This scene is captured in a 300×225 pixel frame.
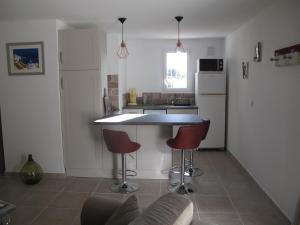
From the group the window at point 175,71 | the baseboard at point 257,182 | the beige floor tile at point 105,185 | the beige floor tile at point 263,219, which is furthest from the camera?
the window at point 175,71

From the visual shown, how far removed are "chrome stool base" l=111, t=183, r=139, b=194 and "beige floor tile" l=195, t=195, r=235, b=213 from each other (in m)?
0.85

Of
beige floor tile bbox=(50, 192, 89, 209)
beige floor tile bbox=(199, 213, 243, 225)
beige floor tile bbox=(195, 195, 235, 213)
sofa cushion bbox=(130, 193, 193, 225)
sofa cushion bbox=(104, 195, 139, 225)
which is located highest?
sofa cushion bbox=(130, 193, 193, 225)

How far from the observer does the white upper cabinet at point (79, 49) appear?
390 cm

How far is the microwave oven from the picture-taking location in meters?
5.44

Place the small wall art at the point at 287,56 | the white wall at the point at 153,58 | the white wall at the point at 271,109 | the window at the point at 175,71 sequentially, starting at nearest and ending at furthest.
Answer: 1. the small wall art at the point at 287,56
2. the white wall at the point at 271,109
3. the white wall at the point at 153,58
4. the window at the point at 175,71

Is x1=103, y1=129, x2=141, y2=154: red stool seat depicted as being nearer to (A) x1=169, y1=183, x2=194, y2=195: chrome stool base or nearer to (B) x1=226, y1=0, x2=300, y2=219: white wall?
(A) x1=169, y1=183, x2=194, y2=195: chrome stool base

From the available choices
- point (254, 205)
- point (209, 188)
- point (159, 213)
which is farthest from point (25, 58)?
point (254, 205)

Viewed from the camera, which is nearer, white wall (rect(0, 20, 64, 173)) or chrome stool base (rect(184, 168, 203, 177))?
Answer: white wall (rect(0, 20, 64, 173))

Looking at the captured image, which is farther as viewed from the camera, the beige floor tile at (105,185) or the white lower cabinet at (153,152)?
the white lower cabinet at (153,152)

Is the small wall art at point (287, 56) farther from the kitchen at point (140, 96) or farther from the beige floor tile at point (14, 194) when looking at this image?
the beige floor tile at point (14, 194)

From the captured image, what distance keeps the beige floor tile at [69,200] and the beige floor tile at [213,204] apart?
1431 millimetres

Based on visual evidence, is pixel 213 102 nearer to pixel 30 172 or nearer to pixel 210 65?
pixel 210 65

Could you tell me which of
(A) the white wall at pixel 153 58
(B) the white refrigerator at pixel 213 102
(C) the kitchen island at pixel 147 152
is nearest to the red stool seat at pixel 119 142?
(C) the kitchen island at pixel 147 152

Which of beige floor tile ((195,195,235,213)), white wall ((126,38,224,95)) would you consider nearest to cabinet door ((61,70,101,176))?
beige floor tile ((195,195,235,213))
